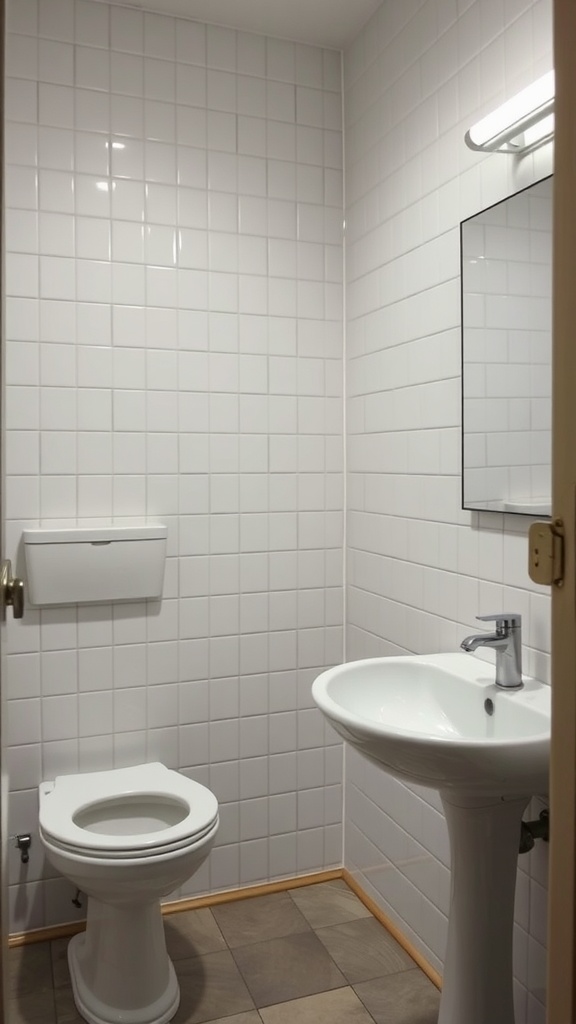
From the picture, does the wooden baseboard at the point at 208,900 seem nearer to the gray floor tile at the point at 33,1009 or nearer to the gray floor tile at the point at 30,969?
the gray floor tile at the point at 30,969

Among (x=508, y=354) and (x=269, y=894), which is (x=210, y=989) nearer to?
(x=269, y=894)

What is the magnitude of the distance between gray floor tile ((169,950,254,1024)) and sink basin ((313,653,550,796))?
2.75 feet

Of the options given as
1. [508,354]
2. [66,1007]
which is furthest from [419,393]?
[66,1007]

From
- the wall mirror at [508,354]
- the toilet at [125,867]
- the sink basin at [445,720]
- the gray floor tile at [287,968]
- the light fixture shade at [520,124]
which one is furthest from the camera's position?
the gray floor tile at [287,968]

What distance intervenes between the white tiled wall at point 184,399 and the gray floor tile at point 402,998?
57cm

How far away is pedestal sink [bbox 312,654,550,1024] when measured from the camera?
4.32 ft

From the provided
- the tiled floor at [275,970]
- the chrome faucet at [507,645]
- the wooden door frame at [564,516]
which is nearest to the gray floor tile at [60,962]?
the tiled floor at [275,970]

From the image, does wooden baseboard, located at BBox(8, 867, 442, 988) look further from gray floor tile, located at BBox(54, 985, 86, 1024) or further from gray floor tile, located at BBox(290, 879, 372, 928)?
gray floor tile, located at BBox(54, 985, 86, 1024)

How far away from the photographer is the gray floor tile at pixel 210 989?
6.32 feet

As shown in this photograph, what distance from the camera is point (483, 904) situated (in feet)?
5.00

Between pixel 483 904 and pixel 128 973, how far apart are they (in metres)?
0.91

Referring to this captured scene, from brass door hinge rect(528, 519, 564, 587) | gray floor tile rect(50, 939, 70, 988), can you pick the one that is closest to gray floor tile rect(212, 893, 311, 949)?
gray floor tile rect(50, 939, 70, 988)

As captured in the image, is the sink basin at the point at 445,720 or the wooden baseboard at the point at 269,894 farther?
the wooden baseboard at the point at 269,894

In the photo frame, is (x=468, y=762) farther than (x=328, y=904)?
No
